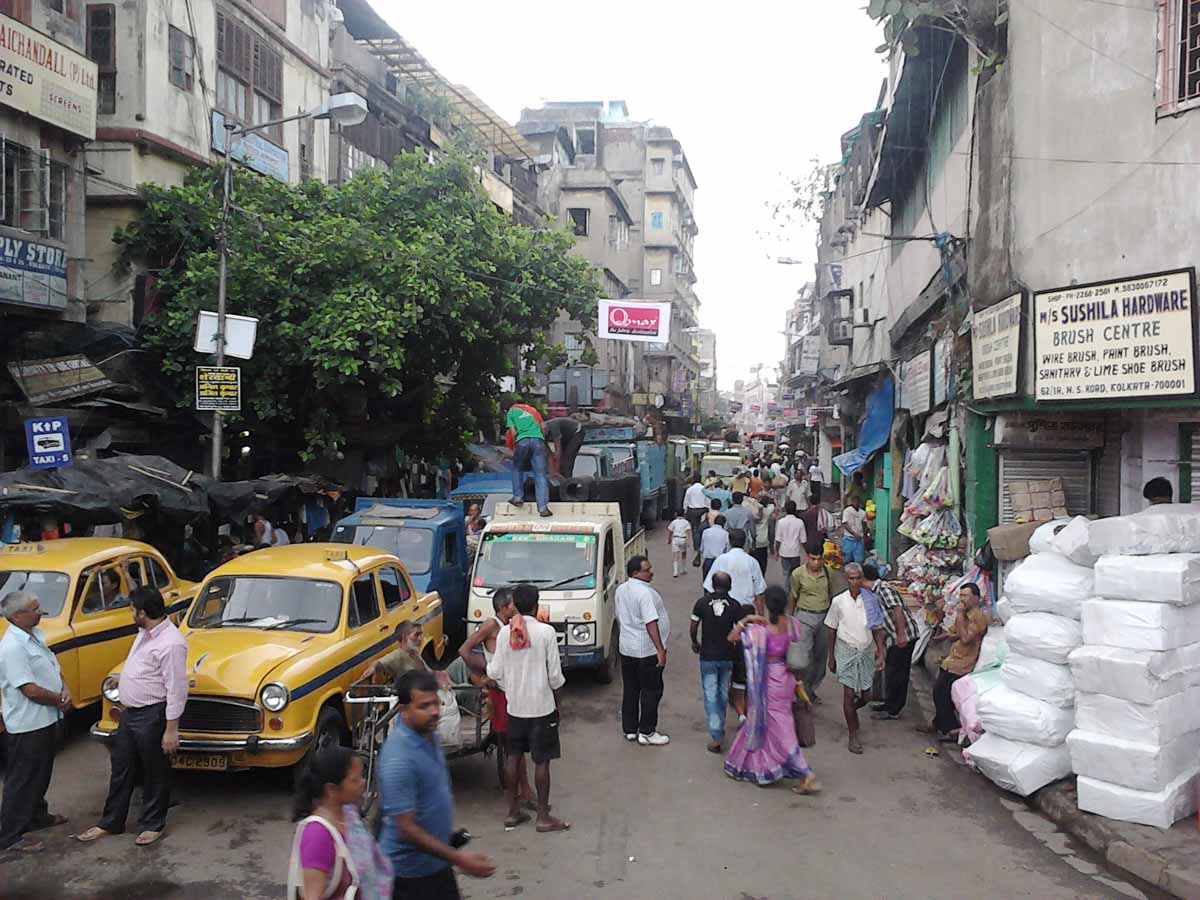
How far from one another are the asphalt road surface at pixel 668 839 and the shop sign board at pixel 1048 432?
11.5 feet

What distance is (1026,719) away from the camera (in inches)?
287

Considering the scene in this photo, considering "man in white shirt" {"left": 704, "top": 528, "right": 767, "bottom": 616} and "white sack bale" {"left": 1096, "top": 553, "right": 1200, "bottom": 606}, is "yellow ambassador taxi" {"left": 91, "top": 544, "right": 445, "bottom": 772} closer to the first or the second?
"man in white shirt" {"left": 704, "top": 528, "right": 767, "bottom": 616}

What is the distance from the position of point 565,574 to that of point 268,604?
3.61 meters

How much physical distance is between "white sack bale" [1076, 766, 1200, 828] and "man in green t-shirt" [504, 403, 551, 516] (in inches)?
278

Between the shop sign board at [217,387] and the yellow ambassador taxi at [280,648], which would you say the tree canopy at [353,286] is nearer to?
the shop sign board at [217,387]

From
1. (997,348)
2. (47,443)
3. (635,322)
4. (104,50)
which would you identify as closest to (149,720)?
(47,443)

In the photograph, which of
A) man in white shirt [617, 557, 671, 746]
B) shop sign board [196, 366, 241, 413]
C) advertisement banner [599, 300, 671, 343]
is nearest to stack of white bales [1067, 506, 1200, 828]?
man in white shirt [617, 557, 671, 746]

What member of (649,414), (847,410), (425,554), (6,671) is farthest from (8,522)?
(649,414)

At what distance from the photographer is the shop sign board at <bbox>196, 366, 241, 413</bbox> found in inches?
570

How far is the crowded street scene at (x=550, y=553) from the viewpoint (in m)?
6.36

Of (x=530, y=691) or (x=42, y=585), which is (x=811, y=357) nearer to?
(x=42, y=585)

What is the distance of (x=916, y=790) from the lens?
7.81 m

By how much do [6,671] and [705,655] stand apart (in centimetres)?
513

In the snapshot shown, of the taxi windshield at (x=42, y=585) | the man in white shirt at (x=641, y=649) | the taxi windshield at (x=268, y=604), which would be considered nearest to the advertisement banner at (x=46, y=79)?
the taxi windshield at (x=42, y=585)
